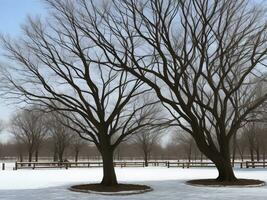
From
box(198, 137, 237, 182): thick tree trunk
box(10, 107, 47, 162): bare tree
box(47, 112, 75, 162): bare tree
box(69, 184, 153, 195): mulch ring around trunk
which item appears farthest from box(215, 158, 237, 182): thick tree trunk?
box(10, 107, 47, 162): bare tree

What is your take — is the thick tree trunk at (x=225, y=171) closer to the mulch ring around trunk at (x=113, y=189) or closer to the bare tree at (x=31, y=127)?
the mulch ring around trunk at (x=113, y=189)

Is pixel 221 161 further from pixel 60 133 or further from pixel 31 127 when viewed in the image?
pixel 31 127

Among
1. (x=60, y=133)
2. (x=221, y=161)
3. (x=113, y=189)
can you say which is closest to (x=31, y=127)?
(x=60, y=133)

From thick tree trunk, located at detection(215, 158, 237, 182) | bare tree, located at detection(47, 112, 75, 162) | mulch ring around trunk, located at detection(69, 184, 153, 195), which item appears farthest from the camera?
bare tree, located at detection(47, 112, 75, 162)

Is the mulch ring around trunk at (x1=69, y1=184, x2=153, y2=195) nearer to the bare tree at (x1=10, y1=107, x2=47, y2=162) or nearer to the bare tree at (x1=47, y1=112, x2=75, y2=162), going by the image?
the bare tree at (x1=47, y1=112, x2=75, y2=162)

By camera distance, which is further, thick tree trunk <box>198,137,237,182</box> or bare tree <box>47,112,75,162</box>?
bare tree <box>47,112,75,162</box>

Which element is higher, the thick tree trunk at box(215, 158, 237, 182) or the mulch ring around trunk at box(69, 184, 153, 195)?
the thick tree trunk at box(215, 158, 237, 182)

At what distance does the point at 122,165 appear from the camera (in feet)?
158

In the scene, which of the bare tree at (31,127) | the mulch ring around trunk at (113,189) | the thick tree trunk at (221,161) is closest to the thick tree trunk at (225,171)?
the thick tree trunk at (221,161)

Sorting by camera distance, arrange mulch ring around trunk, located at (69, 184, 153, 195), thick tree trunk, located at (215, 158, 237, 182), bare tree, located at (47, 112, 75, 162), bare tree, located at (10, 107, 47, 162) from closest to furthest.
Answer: mulch ring around trunk, located at (69, 184, 153, 195) < thick tree trunk, located at (215, 158, 237, 182) < bare tree, located at (47, 112, 75, 162) < bare tree, located at (10, 107, 47, 162)

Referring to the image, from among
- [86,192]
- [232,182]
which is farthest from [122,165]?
[86,192]

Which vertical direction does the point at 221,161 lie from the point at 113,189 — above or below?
above

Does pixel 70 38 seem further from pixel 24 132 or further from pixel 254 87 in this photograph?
pixel 24 132

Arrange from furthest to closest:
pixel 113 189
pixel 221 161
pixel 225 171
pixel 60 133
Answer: pixel 60 133 → pixel 221 161 → pixel 225 171 → pixel 113 189
